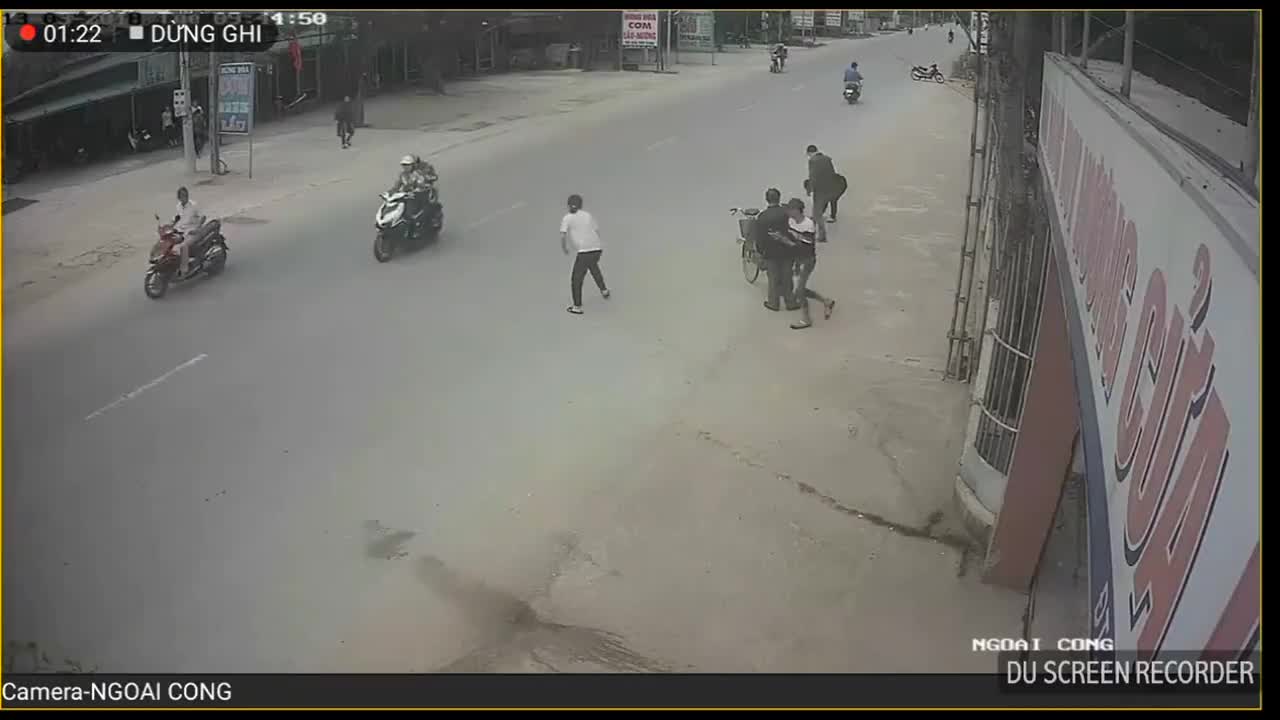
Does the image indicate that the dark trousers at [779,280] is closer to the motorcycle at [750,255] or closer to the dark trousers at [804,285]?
the dark trousers at [804,285]

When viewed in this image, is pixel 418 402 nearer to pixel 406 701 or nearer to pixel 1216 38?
pixel 406 701

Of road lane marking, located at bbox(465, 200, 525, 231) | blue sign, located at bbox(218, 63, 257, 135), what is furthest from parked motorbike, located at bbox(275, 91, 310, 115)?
road lane marking, located at bbox(465, 200, 525, 231)

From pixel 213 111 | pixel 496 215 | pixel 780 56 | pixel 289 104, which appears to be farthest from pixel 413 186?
pixel 780 56

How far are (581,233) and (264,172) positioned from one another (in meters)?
7.92

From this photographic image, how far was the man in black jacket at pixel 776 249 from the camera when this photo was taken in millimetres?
10875

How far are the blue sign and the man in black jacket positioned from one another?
8419mm

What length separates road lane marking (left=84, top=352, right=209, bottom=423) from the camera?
7647 millimetres

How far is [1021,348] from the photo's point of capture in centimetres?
668

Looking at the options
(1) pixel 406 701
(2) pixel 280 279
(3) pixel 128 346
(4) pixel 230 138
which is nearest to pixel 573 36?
(4) pixel 230 138

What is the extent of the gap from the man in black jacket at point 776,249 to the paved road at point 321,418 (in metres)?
0.36

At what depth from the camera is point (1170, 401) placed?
195 cm

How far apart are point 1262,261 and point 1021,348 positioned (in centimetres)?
524

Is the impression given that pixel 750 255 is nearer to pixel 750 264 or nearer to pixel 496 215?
pixel 750 264

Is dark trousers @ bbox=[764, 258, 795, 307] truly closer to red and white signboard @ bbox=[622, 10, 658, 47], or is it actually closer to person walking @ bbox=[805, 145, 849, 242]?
person walking @ bbox=[805, 145, 849, 242]
